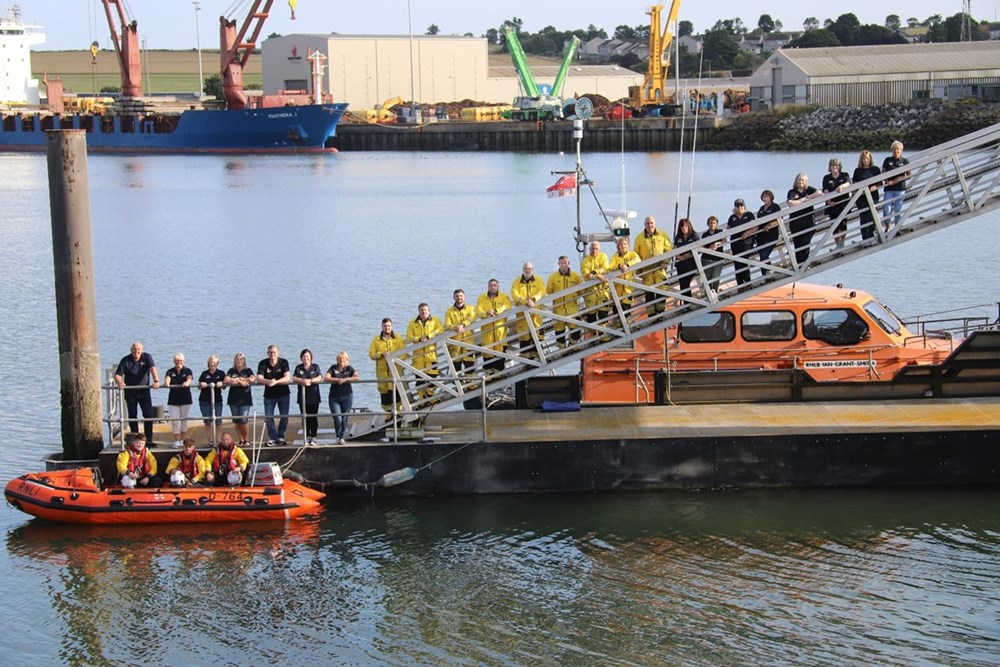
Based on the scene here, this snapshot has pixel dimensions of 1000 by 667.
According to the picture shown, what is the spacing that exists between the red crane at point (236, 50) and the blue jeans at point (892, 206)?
113397 mm

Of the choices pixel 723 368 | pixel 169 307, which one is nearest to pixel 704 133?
pixel 169 307

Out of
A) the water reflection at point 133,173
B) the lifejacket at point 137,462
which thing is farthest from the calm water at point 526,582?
the water reflection at point 133,173

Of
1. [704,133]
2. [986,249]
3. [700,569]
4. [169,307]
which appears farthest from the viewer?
[704,133]

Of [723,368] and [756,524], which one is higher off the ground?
[723,368]

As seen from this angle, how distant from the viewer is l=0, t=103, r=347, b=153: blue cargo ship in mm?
125938

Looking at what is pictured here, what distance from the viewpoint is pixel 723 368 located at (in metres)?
20.5

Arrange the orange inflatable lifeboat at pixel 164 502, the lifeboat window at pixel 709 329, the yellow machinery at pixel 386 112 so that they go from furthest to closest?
1. the yellow machinery at pixel 386 112
2. the lifeboat window at pixel 709 329
3. the orange inflatable lifeboat at pixel 164 502

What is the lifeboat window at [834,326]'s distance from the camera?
1995 cm

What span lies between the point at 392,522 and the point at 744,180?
215 ft

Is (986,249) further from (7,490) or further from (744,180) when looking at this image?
(7,490)

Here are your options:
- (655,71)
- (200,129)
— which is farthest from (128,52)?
(655,71)

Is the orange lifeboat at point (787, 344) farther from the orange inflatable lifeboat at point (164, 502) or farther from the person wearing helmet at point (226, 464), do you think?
the person wearing helmet at point (226, 464)

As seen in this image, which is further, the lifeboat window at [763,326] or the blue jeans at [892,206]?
the lifeboat window at [763,326]

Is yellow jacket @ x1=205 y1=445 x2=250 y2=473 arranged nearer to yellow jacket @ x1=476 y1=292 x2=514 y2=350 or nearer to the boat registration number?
yellow jacket @ x1=476 y1=292 x2=514 y2=350
